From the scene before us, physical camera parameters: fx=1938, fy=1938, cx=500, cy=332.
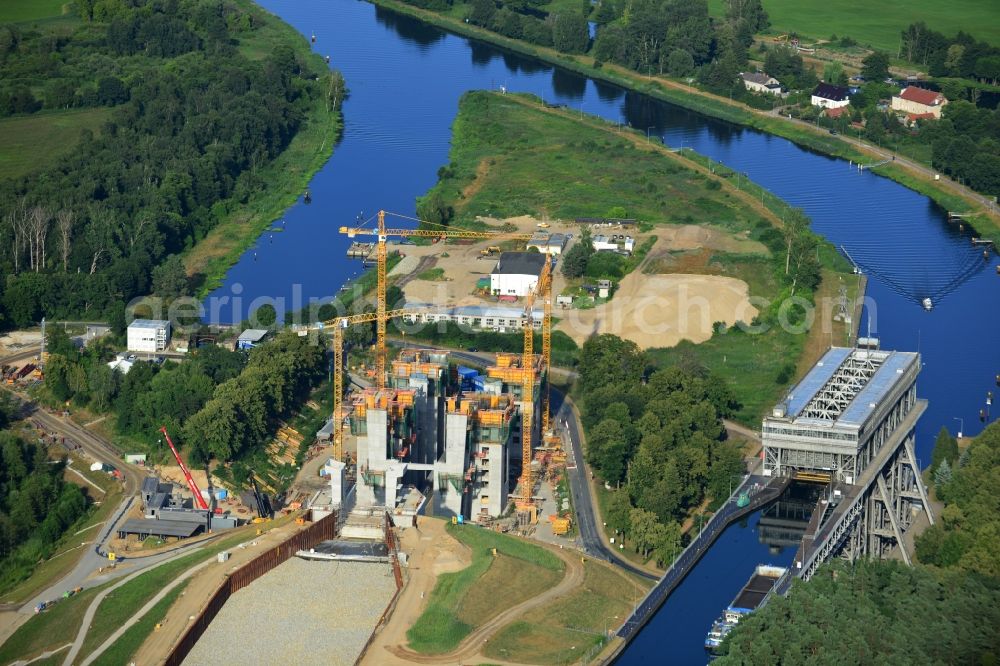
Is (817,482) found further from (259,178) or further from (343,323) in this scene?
(259,178)

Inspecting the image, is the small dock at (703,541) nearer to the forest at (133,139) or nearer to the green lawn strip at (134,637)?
the green lawn strip at (134,637)

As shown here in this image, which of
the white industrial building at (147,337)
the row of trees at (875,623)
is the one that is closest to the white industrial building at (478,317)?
the white industrial building at (147,337)

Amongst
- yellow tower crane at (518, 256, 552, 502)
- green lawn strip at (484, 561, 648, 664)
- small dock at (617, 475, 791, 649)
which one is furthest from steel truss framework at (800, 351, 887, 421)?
green lawn strip at (484, 561, 648, 664)

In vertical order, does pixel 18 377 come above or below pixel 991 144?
below

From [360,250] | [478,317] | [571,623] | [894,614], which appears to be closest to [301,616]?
[571,623]

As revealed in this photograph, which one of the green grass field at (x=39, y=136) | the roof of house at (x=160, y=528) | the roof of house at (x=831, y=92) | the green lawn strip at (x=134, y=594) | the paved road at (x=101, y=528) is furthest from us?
the roof of house at (x=831, y=92)

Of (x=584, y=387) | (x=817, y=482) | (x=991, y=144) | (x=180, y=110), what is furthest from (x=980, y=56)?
(x=817, y=482)

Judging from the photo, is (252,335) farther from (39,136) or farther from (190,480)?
(39,136)
